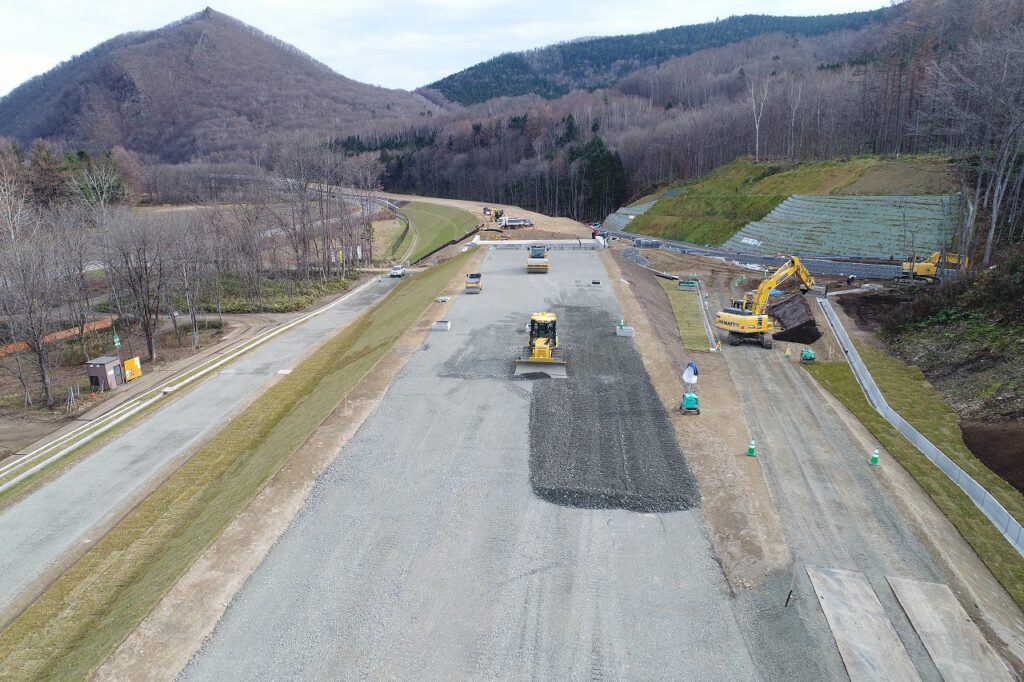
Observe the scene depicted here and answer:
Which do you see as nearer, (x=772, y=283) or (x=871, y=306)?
(x=772, y=283)

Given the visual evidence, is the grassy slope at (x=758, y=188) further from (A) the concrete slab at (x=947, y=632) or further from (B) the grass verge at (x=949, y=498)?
(A) the concrete slab at (x=947, y=632)

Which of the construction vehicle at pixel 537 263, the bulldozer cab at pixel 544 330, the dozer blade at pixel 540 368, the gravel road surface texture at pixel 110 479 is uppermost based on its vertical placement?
the construction vehicle at pixel 537 263

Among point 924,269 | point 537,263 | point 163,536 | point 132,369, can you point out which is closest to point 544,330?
point 163,536

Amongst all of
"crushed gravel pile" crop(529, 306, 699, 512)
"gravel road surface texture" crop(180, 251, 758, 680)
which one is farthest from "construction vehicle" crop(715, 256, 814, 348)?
"gravel road surface texture" crop(180, 251, 758, 680)

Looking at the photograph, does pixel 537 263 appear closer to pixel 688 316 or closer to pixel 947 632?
pixel 688 316

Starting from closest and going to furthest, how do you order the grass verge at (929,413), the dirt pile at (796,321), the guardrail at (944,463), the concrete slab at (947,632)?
the concrete slab at (947,632) < the guardrail at (944,463) < the grass verge at (929,413) < the dirt pile at (796,321)

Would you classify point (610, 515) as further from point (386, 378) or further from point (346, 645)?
point (386, 378)

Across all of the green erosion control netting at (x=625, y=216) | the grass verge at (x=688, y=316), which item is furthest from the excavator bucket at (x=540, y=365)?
the green erosion control netting at (x=625, y=216)

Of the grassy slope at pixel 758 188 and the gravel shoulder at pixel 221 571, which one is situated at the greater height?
the grassy slope at pixel 758 188
